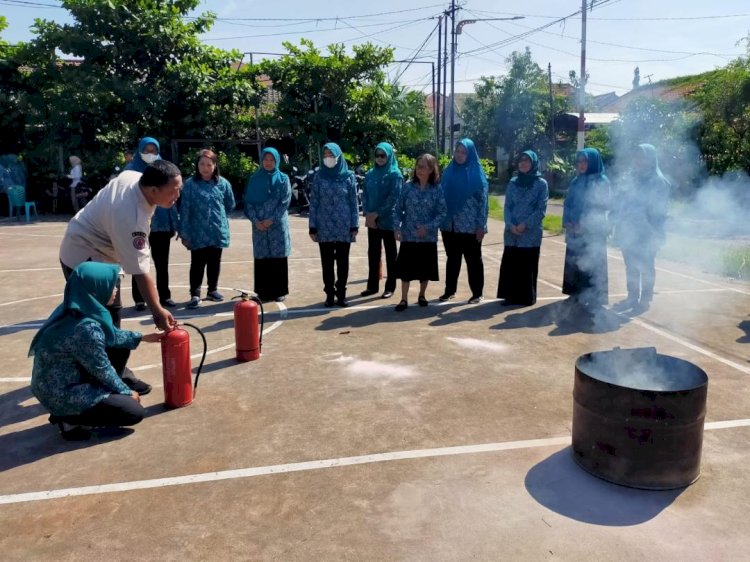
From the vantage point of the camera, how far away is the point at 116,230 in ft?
14.3

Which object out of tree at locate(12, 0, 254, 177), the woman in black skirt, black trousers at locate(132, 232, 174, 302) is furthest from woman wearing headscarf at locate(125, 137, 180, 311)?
tree at locate(12, 0, 254, 177)

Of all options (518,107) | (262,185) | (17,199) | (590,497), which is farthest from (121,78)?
(518,107)

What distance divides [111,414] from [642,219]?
619 centimetres

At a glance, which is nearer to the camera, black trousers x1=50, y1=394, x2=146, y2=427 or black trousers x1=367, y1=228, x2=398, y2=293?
black trousers x1=50, y1=394, x2=146, y2=427

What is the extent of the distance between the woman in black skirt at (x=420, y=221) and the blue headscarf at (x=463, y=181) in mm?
248

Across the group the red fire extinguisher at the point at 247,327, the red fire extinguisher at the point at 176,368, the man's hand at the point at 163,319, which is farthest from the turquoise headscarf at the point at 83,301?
the red fire extinguisher at the point at 247,327

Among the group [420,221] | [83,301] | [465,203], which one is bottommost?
[83,301]

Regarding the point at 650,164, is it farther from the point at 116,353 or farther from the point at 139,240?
the point at 116,353

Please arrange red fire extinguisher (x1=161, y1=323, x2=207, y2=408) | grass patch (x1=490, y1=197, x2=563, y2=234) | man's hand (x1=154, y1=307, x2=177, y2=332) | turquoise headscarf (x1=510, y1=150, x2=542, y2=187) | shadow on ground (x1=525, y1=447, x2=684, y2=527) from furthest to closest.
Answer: grass patch (x1=490, y1=197, x2=563, y2=234)
turquoise headscarf (x1=510, y1=150, x2=542, y2=187)
red fire extinguisher (x1=161, y1=323, x2=207, y2=408)
man's hand (x1=154, y1=307, x2=177, y2=332)
shadow on ground (x1=525, y1=447, x2=684, y2=527)

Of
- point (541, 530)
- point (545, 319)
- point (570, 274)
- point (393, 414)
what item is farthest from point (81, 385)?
point (570, 274)

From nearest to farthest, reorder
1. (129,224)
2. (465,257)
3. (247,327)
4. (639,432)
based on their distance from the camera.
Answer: (639,432) → (129,224) → (247,327) → (465,257)

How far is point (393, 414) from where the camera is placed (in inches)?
179

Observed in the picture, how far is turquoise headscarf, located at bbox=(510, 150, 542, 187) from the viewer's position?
7.45 m

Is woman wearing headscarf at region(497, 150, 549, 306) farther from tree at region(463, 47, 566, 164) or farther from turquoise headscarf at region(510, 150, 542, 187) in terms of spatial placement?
tree at region(463, 47, 566, 164)
